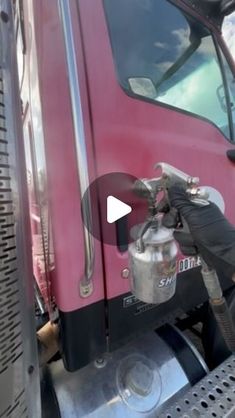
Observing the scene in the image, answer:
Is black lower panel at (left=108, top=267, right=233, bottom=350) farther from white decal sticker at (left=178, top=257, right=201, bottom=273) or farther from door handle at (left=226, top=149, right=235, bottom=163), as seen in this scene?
door handle at (left=226, top=149, right=235, bottom=163)

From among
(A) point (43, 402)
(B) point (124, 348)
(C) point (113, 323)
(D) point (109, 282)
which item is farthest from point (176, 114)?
(A) point (43, 402)

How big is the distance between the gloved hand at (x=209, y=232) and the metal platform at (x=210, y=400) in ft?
1.57

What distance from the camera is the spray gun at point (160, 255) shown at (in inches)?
30.0

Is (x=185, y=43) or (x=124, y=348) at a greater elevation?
(x=185, y=43)

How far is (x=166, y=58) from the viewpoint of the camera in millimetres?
1050

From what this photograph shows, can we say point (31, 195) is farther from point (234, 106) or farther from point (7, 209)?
point (234, 106)

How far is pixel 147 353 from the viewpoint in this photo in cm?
112

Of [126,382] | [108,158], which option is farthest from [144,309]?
[108,158]

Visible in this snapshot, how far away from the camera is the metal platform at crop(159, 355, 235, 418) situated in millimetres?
833

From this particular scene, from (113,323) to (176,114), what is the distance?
0.76 meters

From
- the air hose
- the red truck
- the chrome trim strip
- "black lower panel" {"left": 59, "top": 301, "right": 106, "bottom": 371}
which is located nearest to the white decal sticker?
the red truck

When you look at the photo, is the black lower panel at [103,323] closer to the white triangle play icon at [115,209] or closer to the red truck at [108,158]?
the red truck at [108,158]
